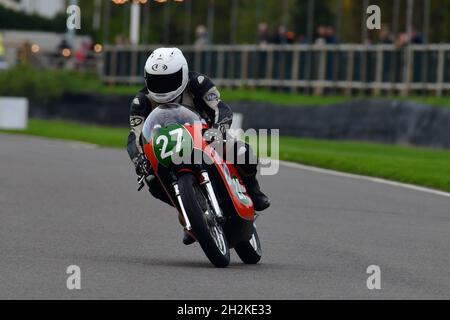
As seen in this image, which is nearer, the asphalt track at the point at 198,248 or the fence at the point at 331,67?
the asphalt track at the point at 198,248

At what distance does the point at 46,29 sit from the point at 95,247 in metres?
58.8

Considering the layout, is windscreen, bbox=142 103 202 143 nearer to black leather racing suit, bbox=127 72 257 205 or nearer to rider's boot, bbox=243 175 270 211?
black leather racing suit, bbox=127 72 257 205

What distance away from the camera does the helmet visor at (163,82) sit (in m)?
10.5

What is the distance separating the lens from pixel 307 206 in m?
15.9

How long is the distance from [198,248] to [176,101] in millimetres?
1664

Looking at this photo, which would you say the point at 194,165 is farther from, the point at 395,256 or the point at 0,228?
the point at 0,228

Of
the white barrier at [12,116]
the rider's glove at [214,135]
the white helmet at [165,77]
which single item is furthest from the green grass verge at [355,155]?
the white helmet at [165,77]

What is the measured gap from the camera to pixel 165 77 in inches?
414

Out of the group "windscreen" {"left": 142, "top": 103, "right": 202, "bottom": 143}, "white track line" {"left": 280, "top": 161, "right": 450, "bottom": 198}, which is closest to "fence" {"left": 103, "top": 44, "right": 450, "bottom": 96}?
"white track line" {"left": 280, "top": 161, "right": 450, "bottom": 198}

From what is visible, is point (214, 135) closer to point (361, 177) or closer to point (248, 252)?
point (248, 252)

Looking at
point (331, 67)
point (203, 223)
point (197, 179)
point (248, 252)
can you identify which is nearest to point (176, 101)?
point (197, 179)

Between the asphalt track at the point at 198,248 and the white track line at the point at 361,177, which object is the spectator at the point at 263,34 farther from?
the asphalt track at the point at 198,248

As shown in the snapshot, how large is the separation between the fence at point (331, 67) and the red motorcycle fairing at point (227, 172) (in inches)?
879

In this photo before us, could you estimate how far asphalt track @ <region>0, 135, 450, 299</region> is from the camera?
30.2 ft
